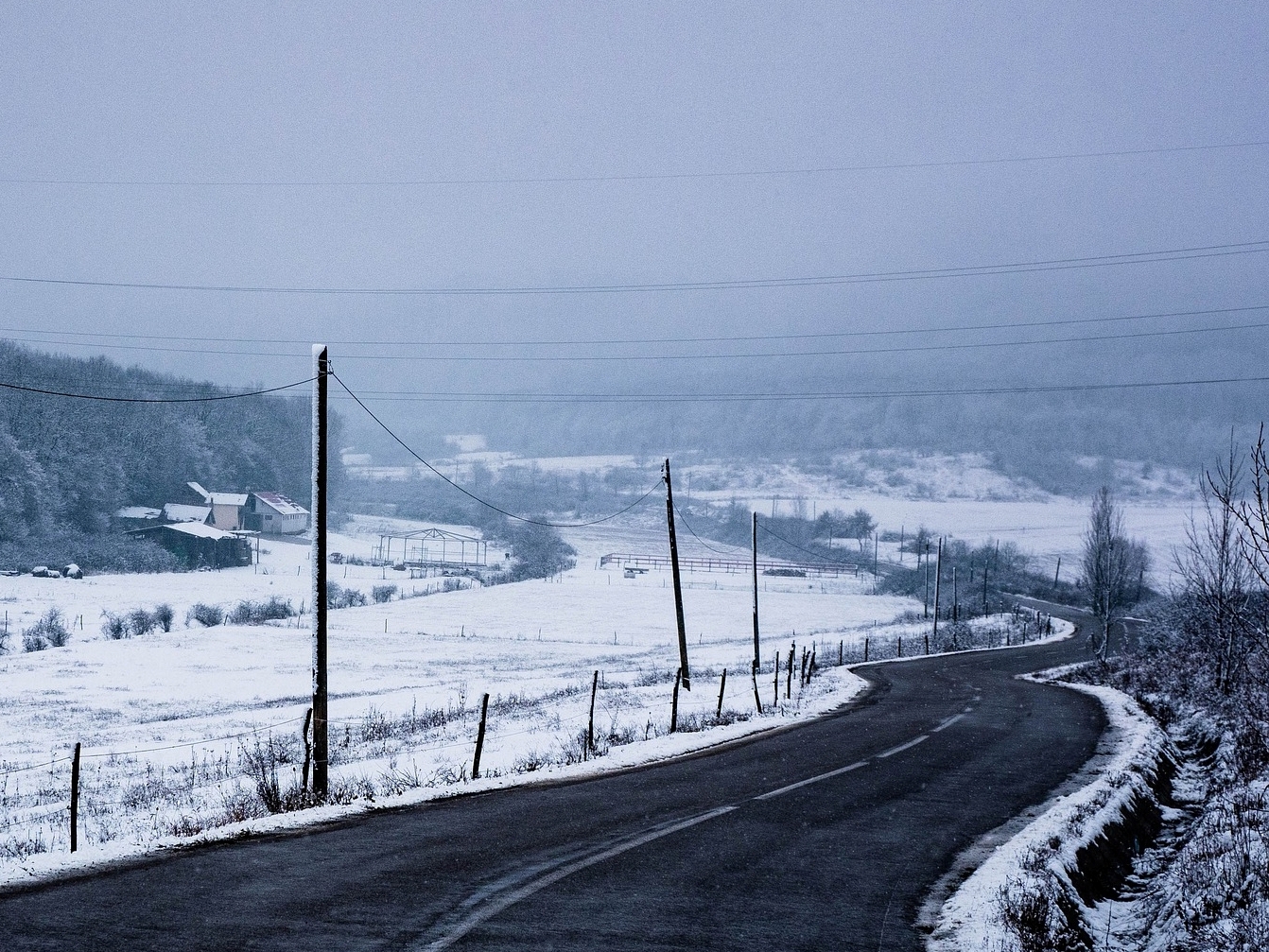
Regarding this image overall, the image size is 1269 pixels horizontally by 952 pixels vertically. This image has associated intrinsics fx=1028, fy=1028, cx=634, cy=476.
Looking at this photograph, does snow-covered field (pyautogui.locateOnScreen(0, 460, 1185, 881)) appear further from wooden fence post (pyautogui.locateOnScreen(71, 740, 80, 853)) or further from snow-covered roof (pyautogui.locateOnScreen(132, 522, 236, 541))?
snow-covered roof (pyautogui.locateOnScreen(132, 522, 236, 541))

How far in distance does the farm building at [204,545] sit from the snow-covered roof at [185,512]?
19.2ft

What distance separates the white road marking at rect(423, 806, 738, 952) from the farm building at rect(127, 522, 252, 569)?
347ft

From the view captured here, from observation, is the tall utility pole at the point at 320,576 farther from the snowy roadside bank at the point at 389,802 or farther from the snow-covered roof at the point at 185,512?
the snow-covered roof at the point at 185,512

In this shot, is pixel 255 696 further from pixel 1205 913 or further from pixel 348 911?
pixel 1205 913

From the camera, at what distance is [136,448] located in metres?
129

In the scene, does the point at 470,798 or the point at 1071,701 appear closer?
the point at 470,798

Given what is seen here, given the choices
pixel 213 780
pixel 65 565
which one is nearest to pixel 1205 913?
pixel 213 780

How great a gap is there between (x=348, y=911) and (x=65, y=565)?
106 metres

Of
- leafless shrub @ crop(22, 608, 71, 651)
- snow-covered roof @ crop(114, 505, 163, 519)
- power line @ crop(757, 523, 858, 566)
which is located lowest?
power line @ crop(757, 523, 858, 566)

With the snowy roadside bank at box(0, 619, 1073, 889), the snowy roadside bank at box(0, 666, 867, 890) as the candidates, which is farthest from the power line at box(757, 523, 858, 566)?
the snowy roadside bank at box(0, 666, 867, 890)

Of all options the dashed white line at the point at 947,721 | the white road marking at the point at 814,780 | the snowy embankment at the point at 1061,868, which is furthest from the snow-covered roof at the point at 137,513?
the snowy embankment at the point at 1061,868

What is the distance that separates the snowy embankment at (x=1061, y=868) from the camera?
809 centimetres

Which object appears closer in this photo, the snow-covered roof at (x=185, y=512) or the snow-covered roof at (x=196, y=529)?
the snow-covered roof at (x=196, y=529)

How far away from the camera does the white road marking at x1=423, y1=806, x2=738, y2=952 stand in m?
7.40
